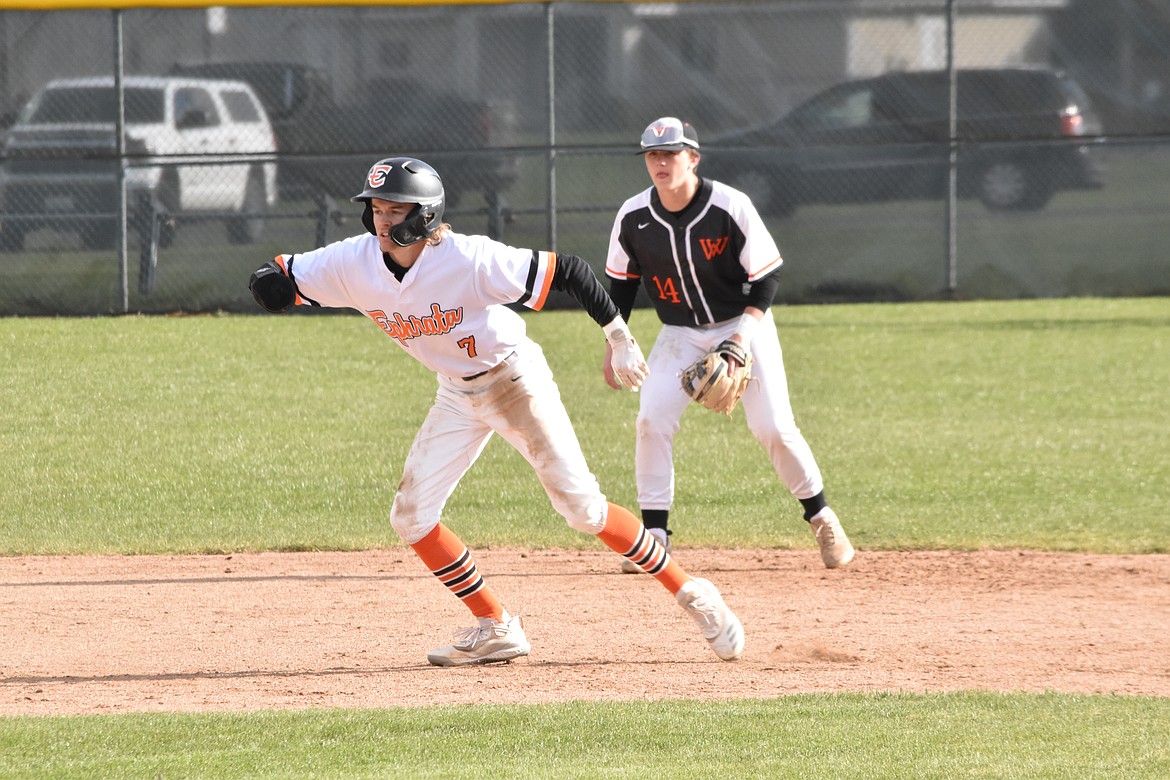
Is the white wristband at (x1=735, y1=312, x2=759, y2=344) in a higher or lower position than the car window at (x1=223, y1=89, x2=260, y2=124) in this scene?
lower

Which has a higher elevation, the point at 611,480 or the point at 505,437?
the point at 505,437

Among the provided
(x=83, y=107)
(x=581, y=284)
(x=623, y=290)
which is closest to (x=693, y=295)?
(x=623, y=290)

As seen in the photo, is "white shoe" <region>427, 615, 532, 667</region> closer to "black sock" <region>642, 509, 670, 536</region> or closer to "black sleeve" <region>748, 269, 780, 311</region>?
"black sock" <region>642, 509, 670, 536</region>

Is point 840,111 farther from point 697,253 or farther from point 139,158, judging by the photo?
point 697,253

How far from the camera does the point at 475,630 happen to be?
18.7 feet

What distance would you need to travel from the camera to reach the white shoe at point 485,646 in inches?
222

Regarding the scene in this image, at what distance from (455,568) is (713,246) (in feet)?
6.88

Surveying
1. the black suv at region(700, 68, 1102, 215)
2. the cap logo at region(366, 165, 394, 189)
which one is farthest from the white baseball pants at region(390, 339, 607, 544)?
the black suv at region(700, 68, 1102, 215)

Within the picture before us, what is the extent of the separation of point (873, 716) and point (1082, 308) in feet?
38.2

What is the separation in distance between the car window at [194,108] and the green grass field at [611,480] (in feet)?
6.32

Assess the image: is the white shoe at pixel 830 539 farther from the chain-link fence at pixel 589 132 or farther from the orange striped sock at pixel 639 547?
the chain-link fence at pixel 589 132

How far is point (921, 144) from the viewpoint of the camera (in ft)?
46.6

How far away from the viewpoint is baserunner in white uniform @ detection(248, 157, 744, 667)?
5.15 m

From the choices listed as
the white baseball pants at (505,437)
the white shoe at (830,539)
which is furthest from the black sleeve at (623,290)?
the white baseball pants at (505,437)
